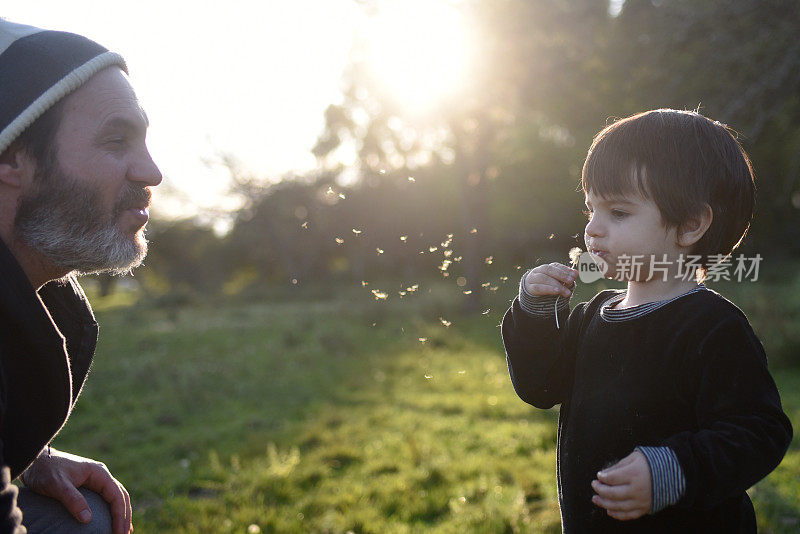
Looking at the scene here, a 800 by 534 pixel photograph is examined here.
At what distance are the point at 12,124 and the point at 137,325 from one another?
21.8m

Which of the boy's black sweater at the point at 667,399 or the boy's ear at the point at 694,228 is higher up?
the boy's ear at the point at 694,228

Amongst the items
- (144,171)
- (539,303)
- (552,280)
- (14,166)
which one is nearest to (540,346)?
(539,303)

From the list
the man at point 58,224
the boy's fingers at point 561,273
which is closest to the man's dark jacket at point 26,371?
the man at point 58,224

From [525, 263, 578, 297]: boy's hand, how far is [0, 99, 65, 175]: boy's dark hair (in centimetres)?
195

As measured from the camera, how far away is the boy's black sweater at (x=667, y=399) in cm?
181

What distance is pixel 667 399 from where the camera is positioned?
1.99m

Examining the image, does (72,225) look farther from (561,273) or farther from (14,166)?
(561,273)

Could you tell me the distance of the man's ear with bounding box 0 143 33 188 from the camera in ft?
7.36

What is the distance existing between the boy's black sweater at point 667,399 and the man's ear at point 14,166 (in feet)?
6.57

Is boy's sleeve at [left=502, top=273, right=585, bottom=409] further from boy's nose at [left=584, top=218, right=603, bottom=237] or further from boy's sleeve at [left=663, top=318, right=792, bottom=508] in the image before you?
boy's sleeve at [left=663, top=318, right=792, bottom=508]

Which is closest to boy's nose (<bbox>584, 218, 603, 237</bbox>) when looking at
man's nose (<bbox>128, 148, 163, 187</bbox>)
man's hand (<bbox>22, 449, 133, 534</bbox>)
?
man's nose (<bbox>128, 148, 163, 187</bbox>)

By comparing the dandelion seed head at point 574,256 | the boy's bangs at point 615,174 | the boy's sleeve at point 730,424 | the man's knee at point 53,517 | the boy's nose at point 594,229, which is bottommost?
the man's knee at point 53,517

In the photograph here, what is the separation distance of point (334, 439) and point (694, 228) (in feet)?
17.4

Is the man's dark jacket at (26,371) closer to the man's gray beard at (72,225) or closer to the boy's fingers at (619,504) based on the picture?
the man's gray beard at (72,225)
